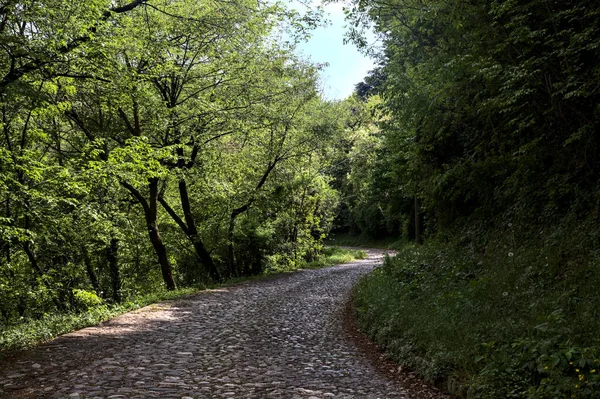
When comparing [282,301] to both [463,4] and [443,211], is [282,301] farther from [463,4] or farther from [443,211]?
[463,4]

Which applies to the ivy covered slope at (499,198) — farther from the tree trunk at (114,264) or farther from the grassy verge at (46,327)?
the tree trunk at (114,264)

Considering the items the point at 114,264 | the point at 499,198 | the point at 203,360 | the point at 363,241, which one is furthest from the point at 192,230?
the point at 363,241

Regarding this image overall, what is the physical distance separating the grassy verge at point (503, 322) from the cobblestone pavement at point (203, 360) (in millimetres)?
798

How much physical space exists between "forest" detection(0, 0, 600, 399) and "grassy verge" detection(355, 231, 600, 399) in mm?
30

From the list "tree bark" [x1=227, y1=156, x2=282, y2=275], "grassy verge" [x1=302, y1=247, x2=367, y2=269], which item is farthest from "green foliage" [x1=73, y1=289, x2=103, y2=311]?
A: "grassy verge" [x1=302, y1=247, x2=367, y2=269]

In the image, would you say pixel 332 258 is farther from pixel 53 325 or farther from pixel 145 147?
pixel 53 325

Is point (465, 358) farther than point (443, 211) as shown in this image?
No

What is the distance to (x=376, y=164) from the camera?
20.8 meters

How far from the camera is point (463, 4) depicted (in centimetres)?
902

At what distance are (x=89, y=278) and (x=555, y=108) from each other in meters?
18.5

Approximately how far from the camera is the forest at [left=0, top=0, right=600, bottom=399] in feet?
21.1

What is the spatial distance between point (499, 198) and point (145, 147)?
9.75 m

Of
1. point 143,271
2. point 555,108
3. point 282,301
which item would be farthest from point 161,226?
point 555,108

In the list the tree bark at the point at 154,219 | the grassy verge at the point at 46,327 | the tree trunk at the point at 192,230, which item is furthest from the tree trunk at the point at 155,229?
the grassy verge at the point at 46,327
